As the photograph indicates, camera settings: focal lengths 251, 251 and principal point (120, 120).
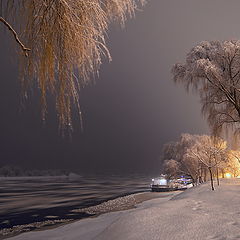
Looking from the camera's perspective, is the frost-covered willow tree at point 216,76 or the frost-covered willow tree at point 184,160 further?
the frost-covered willow tree at point 184,160

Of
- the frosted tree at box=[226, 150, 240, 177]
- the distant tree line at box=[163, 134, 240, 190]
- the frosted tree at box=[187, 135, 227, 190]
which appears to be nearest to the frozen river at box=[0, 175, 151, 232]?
the distant tree line at box=[163, 134, 240, 190]

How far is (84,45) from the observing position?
289 cm

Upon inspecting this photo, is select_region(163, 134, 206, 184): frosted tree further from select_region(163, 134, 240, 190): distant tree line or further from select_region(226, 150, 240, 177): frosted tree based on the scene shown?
select_region(226, 150, 240, 177): frosted tree

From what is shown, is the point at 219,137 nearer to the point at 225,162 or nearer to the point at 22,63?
the point at 22,63

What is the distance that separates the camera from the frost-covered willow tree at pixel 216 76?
14453 millimetres

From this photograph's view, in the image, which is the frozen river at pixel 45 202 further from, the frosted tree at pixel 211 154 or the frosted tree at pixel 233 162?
the frosted tree at pixel 233 162

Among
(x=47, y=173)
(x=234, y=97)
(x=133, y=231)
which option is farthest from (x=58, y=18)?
(x=47, y=173)

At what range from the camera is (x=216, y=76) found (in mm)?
14211

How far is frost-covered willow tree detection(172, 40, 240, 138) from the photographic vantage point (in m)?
14.5

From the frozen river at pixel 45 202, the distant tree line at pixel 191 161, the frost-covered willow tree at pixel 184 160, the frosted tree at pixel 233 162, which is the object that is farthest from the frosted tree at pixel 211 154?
the frozen river at pixel 45 202

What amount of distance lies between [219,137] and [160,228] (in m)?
Result: 12.3

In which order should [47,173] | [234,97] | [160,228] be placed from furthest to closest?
[47,173], [234,97], [160,228]

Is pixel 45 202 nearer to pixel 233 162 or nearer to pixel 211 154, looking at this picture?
pixel 211 154

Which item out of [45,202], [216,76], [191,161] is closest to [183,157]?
[191,161]
